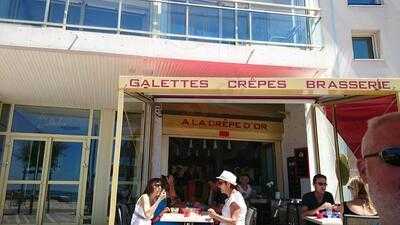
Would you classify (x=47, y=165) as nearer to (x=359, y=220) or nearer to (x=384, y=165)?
(x=359, y=220)

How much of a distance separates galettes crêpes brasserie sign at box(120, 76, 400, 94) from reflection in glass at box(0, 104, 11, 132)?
680 centimetres

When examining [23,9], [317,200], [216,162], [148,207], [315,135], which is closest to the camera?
[148,207]

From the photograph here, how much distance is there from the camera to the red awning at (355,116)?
7629mm

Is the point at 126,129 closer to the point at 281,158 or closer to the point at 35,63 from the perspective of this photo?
the point at 35,63

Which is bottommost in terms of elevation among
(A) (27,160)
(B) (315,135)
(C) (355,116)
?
(A) (27,160)

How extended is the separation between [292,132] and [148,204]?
6.55 m

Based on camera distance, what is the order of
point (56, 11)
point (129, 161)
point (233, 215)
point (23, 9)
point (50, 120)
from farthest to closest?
point (50, 120), point (129, 161), point (56, 11), point (23, 9), point (233, 215)

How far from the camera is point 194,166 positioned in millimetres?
12898

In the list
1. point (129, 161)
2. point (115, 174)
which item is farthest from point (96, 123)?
point (115, 174)

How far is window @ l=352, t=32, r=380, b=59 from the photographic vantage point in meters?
11.4

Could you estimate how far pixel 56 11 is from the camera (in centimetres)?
827

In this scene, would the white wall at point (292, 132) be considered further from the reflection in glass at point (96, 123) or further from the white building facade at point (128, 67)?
the reflection in glass at point (96, 123)

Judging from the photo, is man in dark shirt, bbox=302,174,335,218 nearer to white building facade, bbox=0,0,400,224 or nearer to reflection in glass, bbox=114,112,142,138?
white building facade, bbox=0,0,400,224

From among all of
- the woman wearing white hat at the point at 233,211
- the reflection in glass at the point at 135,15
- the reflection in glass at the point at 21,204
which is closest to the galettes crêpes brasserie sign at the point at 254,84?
the woman wearing white hat at the point at 233,211
